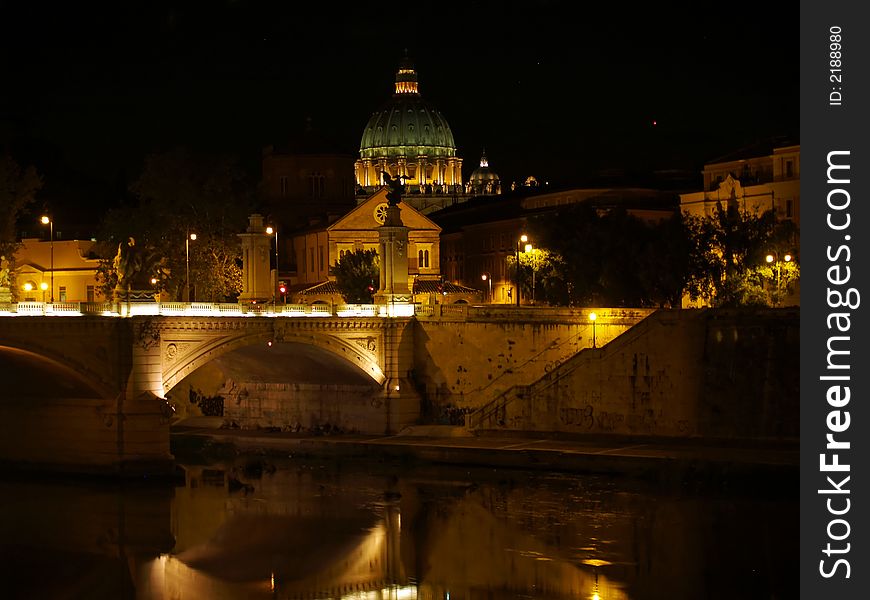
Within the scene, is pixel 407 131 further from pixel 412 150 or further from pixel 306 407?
pixel 306 407

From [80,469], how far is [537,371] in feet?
41.2

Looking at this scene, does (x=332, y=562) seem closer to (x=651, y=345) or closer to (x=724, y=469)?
(x=724, y=469)

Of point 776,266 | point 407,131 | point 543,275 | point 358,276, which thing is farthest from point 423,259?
point 407,131

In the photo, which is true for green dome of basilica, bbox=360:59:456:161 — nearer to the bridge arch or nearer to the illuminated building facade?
the illuminated building facade

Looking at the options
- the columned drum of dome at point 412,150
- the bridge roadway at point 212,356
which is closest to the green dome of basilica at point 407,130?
the columned drum of dome at point 412,150

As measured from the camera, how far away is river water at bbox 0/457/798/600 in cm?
3778

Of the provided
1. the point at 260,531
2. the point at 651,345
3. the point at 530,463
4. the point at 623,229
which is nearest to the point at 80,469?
the point at 260,531

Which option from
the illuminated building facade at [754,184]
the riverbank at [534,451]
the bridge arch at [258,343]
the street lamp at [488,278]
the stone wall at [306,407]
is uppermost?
the illuminated building facade at [754,184]

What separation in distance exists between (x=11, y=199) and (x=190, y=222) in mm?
6123

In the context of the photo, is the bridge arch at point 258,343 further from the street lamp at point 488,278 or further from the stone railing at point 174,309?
the street lamp at point 488,278

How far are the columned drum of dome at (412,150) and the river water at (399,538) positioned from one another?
8373 centimetres

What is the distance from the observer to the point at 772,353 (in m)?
49.6

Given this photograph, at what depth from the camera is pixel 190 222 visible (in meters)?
69.3

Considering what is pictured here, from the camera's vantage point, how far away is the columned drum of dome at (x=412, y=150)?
133000 millimetres
